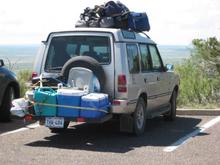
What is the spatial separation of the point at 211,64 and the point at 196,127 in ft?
28.9

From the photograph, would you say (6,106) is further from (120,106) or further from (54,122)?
(120,106)

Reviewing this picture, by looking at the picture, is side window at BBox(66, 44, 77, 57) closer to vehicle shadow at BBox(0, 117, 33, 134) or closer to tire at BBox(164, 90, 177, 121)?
vehicle shadow at BBox(0, 117, 33, 134)

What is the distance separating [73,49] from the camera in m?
10.8

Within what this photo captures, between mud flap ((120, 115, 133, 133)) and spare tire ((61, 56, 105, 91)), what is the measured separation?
0.78 m

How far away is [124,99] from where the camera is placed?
10.1 metres

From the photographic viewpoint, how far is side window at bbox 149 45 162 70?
39.4ft

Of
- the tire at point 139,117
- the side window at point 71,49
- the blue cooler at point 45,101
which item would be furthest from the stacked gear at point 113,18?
the blue cooler at point 45,101

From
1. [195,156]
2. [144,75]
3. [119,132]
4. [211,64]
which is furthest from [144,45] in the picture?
[211,64]

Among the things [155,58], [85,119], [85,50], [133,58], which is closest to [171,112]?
[155,58]

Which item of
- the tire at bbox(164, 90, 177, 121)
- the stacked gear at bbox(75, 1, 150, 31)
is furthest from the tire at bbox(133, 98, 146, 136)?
the tire at bbox(164, 90, 177, 121)

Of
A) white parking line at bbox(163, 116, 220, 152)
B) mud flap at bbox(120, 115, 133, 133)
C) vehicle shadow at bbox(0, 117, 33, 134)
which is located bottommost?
white parking line at bbox(163, 116, 220, 152)

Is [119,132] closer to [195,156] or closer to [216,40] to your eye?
[195,156]

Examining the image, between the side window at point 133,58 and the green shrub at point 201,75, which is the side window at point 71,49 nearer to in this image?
the side window at point 133,58

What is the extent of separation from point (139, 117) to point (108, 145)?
1.27 metres
